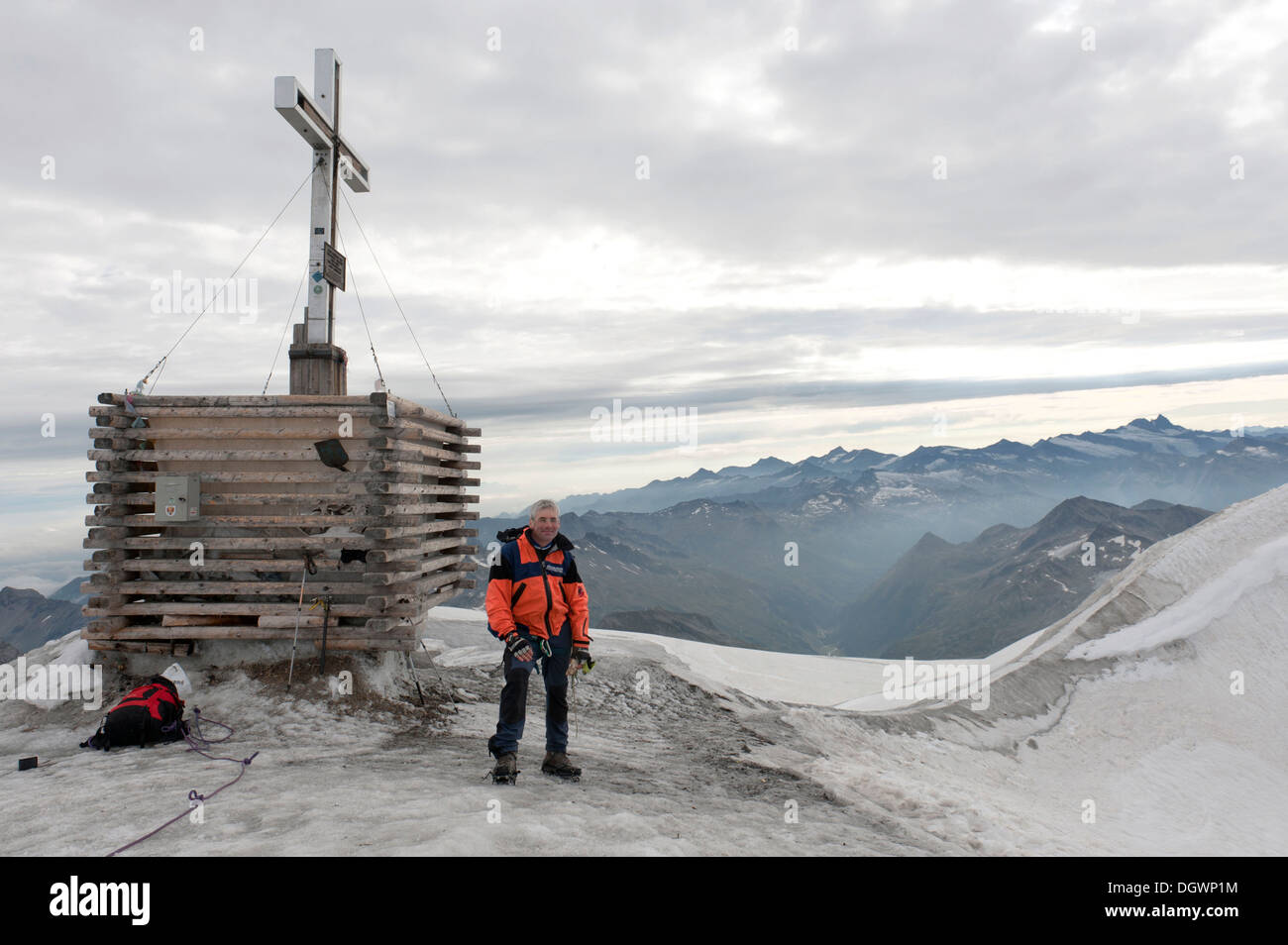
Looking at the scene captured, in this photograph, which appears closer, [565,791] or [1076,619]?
[565,791]

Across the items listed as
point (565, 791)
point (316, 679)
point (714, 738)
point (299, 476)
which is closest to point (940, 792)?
point (714, 738)

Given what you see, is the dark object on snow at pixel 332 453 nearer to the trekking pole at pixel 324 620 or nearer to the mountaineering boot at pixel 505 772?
the trekking pole at pixel 324 620

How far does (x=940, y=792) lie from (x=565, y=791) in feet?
17.6

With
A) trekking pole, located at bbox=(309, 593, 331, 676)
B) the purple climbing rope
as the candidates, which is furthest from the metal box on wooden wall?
the purple climbing rope

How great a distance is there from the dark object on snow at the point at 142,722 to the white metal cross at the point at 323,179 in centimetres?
580

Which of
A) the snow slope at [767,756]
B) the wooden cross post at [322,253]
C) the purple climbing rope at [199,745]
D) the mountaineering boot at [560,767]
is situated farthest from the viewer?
the wooden cross post at [322,253]

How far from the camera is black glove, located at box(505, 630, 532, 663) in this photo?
6.89 m

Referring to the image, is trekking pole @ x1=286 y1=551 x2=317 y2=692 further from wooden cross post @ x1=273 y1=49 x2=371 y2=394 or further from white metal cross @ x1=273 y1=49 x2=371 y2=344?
white metal cross @ x1=273 y1=49 x2=371 y2=344

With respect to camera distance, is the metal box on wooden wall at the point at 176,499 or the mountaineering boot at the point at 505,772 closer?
the mountaineering boot at the point at 505,772

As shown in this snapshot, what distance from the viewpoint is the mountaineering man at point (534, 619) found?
23.1 feet

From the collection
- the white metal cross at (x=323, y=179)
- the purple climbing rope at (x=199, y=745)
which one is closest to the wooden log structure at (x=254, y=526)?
the purple climbing rope at (x=199, y=745)

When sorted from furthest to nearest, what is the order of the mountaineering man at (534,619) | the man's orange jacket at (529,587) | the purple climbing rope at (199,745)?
the man's orange jacket at (529,587), the mountaineering man at (534,619), the purple climbing rope at (199,745)
